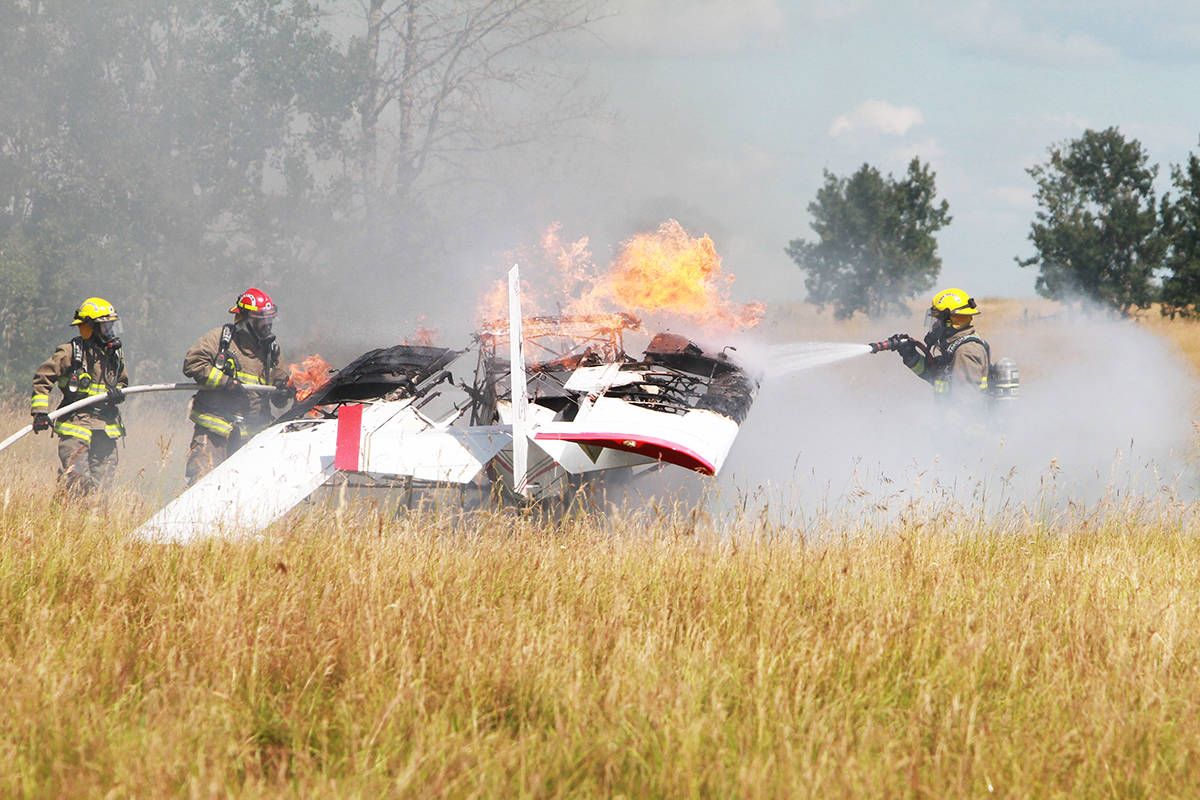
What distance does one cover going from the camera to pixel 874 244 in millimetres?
40000

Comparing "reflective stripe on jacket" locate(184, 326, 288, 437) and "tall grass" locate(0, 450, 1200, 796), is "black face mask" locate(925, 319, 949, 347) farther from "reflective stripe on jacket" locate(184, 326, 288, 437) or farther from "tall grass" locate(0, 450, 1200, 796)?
"reflective stripe on jacket" locate(184, 326, 288, 437)

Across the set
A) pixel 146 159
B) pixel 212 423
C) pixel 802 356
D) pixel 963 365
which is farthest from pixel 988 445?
pixel 146 159

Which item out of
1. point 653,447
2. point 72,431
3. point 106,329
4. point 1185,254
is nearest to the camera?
point 653,447

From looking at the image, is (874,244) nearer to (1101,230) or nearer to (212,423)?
(1101,230)

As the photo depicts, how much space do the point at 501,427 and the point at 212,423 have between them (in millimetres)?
3537

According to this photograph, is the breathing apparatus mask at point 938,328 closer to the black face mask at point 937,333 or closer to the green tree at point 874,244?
the black face mask at point 937,333

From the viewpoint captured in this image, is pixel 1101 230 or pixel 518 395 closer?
pixel 518 395

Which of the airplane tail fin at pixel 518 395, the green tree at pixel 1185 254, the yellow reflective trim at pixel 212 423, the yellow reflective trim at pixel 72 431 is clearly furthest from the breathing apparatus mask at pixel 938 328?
the green tree at pixel 1185 254

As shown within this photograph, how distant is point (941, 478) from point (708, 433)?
4.75 m

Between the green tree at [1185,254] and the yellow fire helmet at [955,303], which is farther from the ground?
the green tree at [1185,254]

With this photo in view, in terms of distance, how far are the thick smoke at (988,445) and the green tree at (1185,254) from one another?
6817mm

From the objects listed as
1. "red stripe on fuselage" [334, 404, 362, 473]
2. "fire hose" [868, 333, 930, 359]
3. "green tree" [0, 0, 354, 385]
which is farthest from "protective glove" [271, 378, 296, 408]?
"green tree" [0, 0, 354, 385]

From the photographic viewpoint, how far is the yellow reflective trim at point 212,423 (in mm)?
9680

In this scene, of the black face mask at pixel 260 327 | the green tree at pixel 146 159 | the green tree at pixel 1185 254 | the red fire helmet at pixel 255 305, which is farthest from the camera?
the green tree at pixel 1185 254
